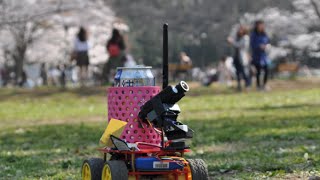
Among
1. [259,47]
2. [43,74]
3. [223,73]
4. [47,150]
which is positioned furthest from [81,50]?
[43,74]

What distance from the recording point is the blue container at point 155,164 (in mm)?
4555

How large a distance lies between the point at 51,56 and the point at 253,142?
44.6m

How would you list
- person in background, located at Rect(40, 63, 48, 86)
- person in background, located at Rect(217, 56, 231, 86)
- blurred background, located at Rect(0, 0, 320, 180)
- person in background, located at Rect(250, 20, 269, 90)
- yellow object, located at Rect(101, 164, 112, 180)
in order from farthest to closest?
person in background, located at Rect(40, 63, 48, 86) < person in background, located at Rect(217, 56, 231, 86) < person in background, located at Rect(250, 20, 269, 90) < blurred background, located at Rect(0, 0, 320, 180) < yellow object, located at Rect(101, 164, 112, 180)

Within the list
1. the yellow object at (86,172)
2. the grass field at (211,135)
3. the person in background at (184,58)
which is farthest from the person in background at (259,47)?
the yellow object at (86,172)

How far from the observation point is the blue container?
455 centimetres

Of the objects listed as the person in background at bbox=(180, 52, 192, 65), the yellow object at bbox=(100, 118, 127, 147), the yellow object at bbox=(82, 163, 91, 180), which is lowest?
the yellow object at bbox=(82, 163, 91, 180)

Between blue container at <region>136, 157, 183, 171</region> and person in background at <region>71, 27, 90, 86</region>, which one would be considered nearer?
blue container at <region>136, 157, 183, 171</region>

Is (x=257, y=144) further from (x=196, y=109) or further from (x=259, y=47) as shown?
(x=259, y=47)

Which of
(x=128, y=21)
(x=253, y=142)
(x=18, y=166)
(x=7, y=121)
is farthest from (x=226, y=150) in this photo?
(x=128, y=21)

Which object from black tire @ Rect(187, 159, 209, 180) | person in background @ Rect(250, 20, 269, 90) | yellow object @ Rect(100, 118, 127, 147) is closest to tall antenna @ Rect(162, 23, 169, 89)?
yellow object @ Rect(100, 118, 127, 147)

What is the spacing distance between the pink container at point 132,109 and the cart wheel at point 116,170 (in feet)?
0.73

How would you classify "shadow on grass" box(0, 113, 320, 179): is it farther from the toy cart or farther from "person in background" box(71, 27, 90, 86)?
"person in background" box(71, 27, 90, 86)

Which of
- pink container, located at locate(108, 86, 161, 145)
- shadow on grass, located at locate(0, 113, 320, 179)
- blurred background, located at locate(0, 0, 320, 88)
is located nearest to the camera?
pink container, located at locate(108, 86, 161, 145)

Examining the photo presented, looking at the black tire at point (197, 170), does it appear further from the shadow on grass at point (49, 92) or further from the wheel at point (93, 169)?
the shadow on grass at point (49, 92)
